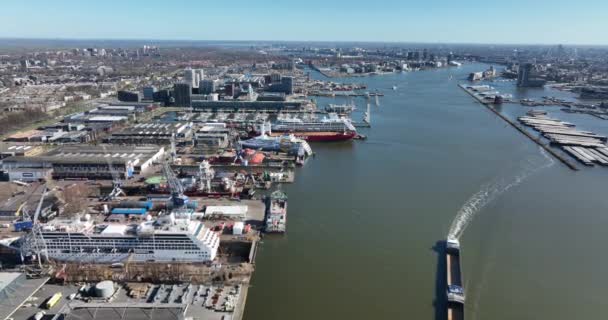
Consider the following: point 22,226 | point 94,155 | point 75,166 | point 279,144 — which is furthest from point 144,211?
point 279,144

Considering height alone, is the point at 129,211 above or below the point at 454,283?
above

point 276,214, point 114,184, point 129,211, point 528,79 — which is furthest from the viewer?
point 528,79

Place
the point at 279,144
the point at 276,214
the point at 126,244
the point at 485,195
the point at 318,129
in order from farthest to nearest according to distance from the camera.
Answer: the point at 318,129
the point at 279,144
the point at 485,195
the point at 276,214
the point at 126,244

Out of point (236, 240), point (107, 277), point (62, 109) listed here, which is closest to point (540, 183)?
point (236, 240)

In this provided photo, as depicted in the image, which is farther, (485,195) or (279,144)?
(279,144)

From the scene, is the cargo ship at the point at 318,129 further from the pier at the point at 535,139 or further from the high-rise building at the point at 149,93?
the high-rise building at the point at 149,93

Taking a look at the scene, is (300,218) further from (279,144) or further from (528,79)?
(528,79)

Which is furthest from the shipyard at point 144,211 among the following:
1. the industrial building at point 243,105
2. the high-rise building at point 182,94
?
the high-rise building at point 182,94
